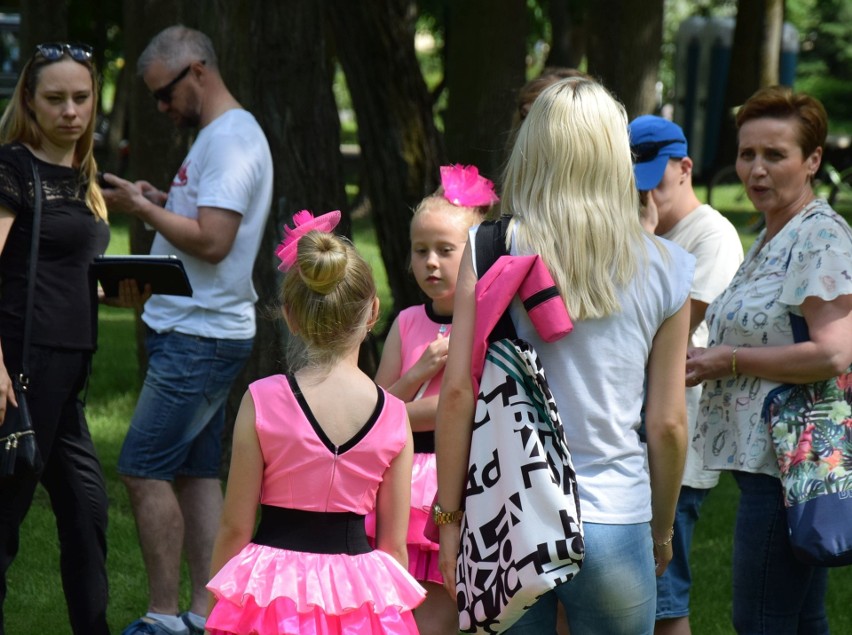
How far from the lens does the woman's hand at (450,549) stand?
276cm

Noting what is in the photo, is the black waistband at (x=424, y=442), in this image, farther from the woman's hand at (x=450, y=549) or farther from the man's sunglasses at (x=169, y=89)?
the man's sunglasses at (x=169, y=89)

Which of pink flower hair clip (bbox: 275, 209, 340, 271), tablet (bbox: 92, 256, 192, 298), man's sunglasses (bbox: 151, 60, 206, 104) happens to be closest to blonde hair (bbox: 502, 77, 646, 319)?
pink flower hair clip (bbox: 275, 209, 340, 271)

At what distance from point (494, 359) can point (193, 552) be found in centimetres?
250

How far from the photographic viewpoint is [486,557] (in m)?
2.62

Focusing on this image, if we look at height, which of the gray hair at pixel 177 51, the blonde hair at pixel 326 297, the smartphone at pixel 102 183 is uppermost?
the gray hair at pixel 177 51

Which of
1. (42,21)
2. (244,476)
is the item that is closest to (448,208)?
(244,476)

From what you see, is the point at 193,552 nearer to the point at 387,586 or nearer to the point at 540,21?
the point at 387,586

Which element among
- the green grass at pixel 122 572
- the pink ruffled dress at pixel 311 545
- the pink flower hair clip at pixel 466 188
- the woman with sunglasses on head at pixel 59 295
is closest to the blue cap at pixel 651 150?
the pink flower hair clip at pixel 466 188

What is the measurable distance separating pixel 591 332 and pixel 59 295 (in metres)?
2.04

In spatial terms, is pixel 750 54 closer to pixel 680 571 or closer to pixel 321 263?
pixel 680 571

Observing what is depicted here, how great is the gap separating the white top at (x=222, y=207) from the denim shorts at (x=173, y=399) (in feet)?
0.19

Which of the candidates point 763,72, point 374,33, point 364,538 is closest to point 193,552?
point 364,538

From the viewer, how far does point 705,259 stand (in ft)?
12.8

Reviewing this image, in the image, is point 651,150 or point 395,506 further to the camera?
point 651,150
